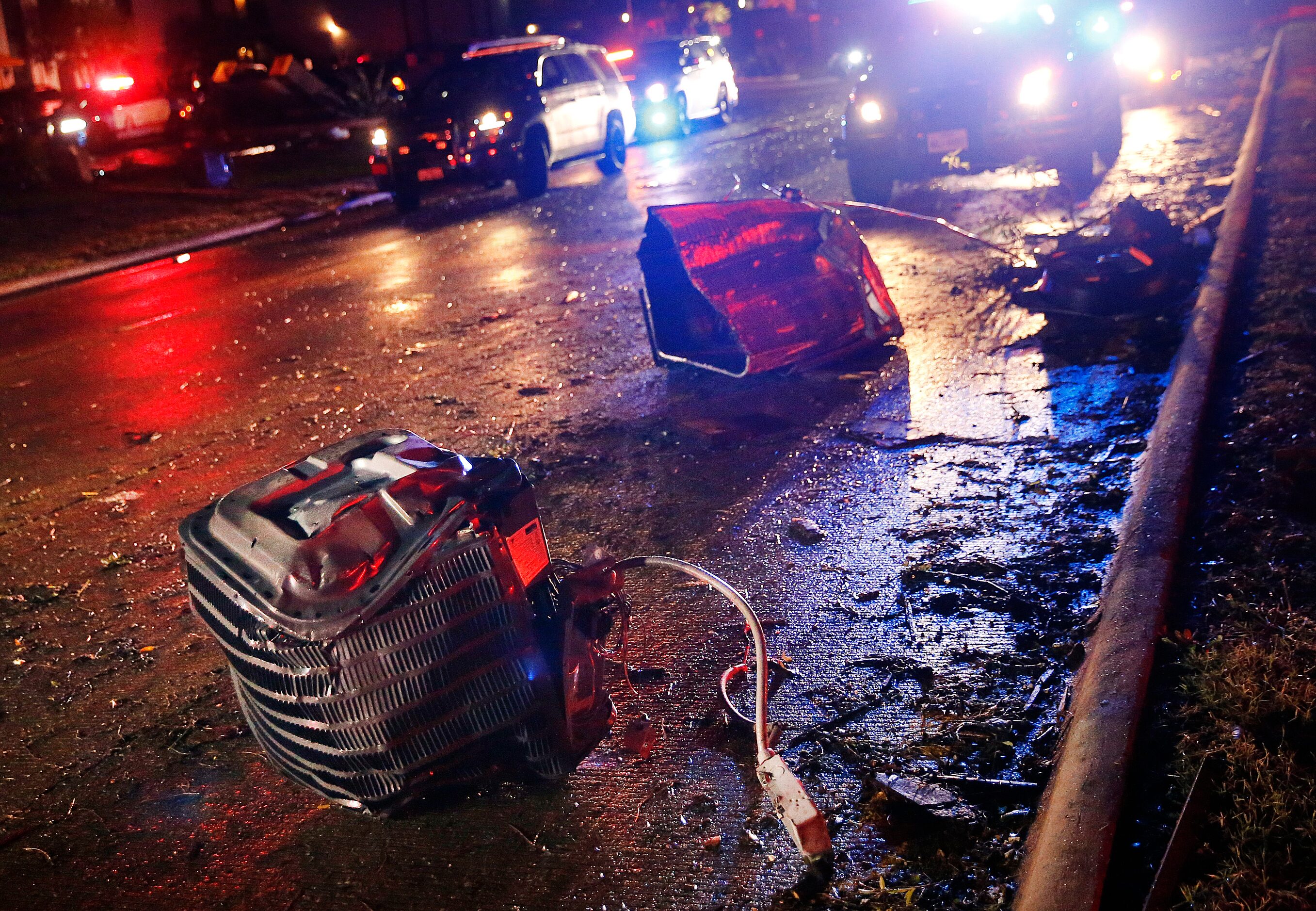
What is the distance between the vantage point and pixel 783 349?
20.4 feet

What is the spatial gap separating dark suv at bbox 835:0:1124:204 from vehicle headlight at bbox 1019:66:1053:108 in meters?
0.01

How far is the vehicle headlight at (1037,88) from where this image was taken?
36.0 ft

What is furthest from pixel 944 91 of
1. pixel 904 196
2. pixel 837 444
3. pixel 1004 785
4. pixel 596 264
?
pixel 1004 785

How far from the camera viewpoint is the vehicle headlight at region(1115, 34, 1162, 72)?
20078 mm

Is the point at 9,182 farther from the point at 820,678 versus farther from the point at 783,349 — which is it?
the point at 820,678

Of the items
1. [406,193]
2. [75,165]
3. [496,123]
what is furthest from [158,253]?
[75,165]

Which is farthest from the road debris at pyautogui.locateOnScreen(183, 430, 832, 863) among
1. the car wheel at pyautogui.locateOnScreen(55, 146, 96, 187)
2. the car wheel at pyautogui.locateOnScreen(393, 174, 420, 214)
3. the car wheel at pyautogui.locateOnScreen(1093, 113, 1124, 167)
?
the car wheel at pyautogui.locateOnScreen(55, 146, 96, 187)

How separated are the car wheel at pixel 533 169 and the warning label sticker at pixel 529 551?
13535 mm

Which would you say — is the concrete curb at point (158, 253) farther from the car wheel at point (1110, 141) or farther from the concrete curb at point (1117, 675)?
the concrete curb at point (1117, 675)

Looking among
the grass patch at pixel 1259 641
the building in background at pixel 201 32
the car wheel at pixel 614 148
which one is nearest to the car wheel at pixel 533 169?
the car wheel at pixel 614 148

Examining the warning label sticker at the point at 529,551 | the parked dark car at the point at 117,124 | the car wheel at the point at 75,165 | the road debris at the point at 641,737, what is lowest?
the road debris at the point at 641,737

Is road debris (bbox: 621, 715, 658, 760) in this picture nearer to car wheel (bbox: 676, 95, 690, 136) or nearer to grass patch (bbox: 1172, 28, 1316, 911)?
grass patch (bbox: 1172, 28, 1316, 911)

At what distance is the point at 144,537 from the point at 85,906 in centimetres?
265

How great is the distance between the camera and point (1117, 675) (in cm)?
309
